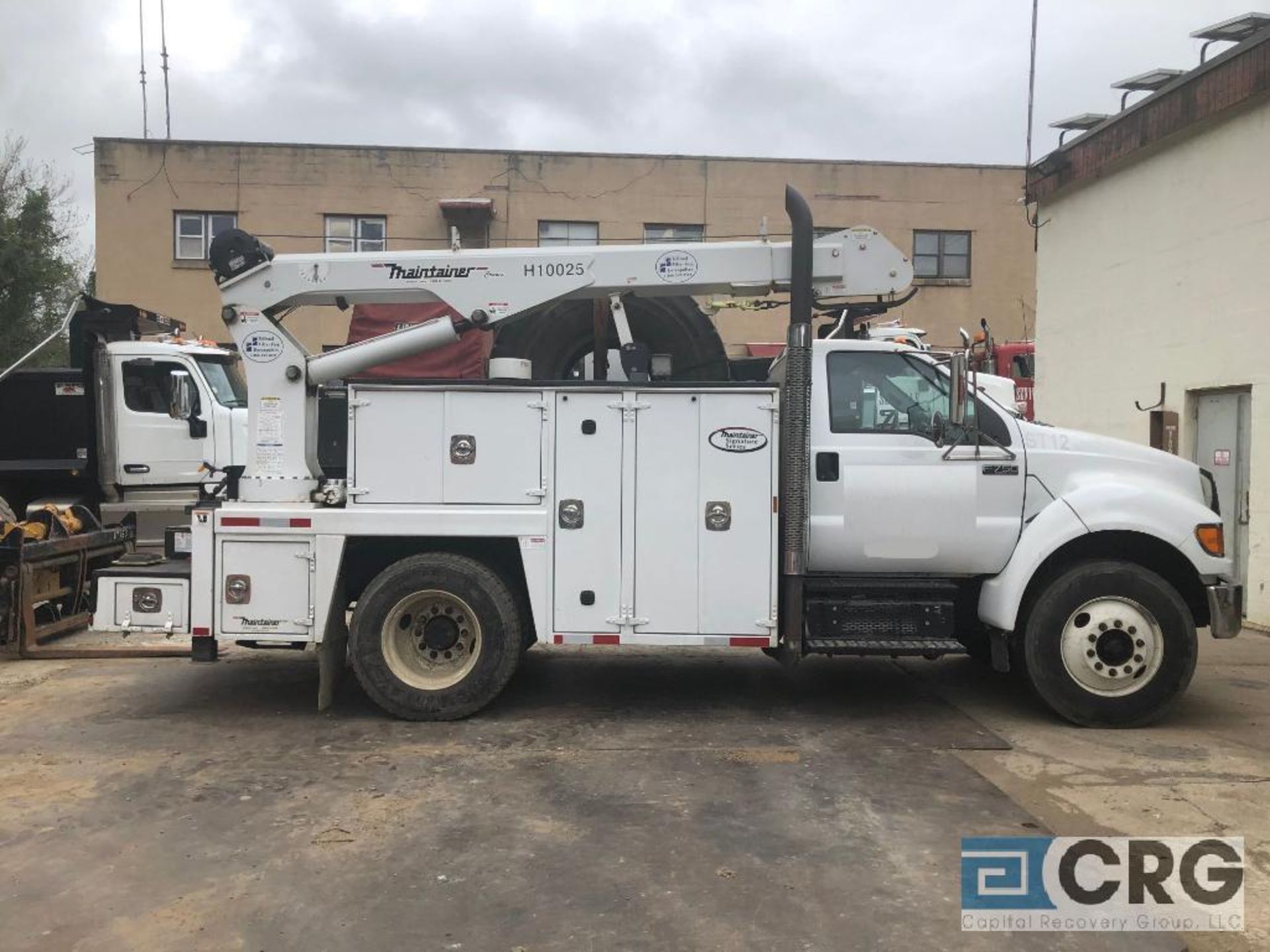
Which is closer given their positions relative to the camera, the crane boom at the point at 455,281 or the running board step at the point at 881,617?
the running board step at the point at 881,617

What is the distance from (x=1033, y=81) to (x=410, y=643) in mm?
12819

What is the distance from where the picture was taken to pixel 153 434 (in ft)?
32.7

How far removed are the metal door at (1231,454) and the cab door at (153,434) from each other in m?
10.1

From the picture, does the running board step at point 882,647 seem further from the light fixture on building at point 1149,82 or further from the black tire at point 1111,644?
the light fixture on building at point 1149,82

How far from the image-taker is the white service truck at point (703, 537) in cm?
592

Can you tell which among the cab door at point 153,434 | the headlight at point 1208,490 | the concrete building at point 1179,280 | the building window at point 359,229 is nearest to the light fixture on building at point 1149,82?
the concrete building at point 1179,280

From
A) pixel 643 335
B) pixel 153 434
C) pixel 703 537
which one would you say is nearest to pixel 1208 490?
pixel 703 537

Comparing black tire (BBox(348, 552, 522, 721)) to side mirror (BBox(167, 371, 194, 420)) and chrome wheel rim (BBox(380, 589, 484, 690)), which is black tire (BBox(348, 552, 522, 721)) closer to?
chrome wheel rim (BBox(380, 589, 484, 690))

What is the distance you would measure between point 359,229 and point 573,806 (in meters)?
20.2

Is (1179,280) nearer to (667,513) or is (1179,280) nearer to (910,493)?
(910,493)

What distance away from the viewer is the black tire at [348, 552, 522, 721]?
19.4 ft

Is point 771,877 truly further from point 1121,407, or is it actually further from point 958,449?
point 1121,407

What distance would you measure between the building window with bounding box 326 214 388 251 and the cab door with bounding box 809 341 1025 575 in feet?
60.0

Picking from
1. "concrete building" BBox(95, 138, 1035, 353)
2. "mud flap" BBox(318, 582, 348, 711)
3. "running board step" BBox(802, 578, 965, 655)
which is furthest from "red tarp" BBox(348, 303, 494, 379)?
"concrete building" BBox(95, 138, 1035, 353)
